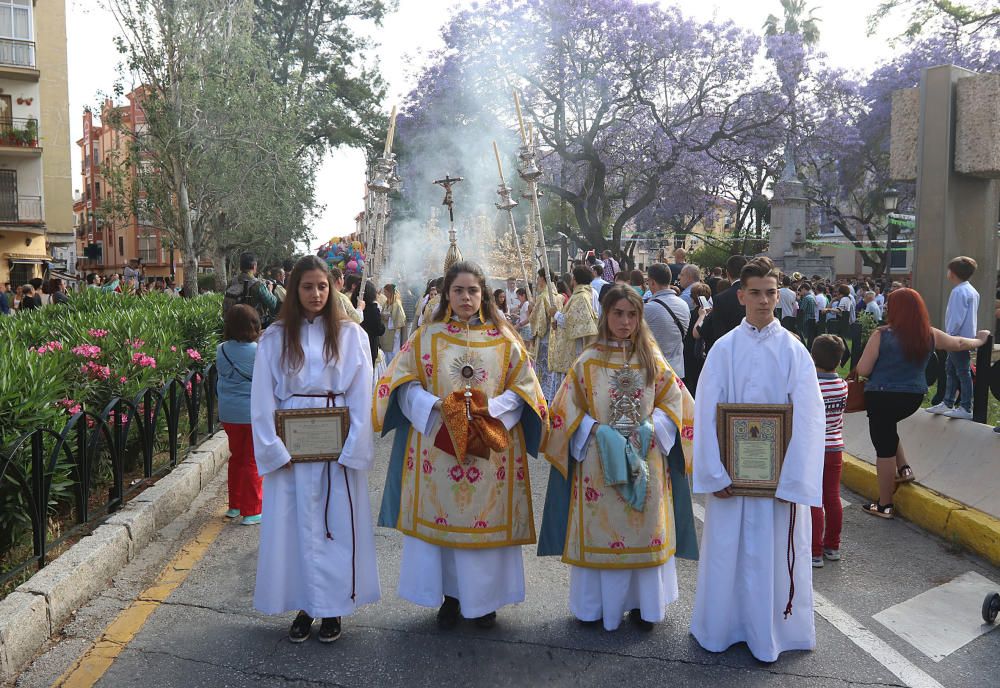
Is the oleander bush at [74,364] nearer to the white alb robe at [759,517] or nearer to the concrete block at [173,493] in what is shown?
the concrete block at [173,493]

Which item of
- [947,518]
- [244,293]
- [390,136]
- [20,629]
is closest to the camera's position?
[20,629]

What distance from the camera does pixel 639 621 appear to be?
432 centimetres

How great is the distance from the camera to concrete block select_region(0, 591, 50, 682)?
3.68 m

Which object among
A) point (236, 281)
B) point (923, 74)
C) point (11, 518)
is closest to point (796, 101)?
point (923, 74)

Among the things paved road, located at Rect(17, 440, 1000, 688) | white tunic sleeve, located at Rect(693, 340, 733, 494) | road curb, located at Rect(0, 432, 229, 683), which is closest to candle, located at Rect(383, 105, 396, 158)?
road curb, located at Rect(0, 432, 229, 683)

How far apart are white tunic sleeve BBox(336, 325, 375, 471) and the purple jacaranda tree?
71.7 feet

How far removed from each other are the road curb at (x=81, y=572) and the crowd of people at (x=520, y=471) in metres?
0.99

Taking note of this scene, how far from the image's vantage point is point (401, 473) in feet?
14.6

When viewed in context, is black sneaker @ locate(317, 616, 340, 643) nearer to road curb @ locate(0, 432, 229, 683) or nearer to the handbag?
road curb @ locate(0, 432, 229, 683)

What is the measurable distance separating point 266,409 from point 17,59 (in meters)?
33.9

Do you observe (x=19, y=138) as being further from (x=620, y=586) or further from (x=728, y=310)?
(x=620, y=586)

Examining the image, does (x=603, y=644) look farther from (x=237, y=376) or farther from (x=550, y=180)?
(x=550, y=180)

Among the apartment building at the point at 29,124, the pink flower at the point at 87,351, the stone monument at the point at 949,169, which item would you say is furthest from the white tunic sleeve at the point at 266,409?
the apartment building at the point at 29,124

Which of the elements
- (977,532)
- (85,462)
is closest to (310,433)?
(85,462)
